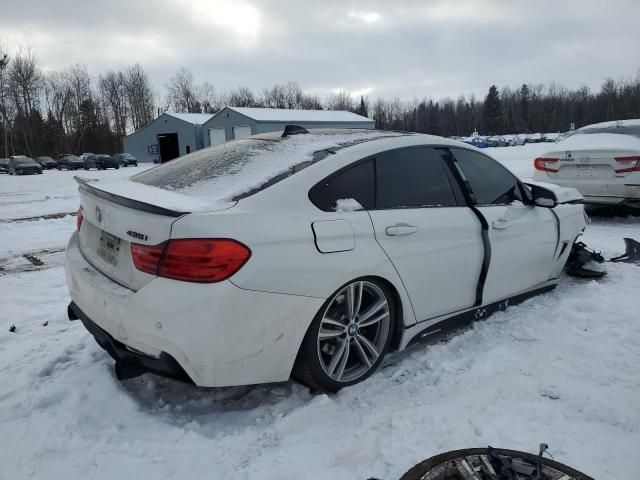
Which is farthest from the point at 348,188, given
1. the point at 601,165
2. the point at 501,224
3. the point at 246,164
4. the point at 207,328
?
the point at 601,165

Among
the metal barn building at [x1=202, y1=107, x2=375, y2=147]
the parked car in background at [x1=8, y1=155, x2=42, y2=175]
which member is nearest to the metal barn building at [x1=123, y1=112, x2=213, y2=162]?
the metal barn building at [x1=202, y1=107, x2=375, y2=147]

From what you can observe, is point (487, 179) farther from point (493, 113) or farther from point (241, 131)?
point (493, 113)

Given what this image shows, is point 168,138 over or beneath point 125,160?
over

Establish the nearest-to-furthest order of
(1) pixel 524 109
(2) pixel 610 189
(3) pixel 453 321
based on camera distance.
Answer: (3) pixel 453 321 < (2) pixel 610 189 < (1) pixel 524 109

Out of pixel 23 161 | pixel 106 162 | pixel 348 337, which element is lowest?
pixel 348 337

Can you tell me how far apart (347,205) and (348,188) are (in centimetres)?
12

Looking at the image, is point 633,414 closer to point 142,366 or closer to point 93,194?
point 142,366

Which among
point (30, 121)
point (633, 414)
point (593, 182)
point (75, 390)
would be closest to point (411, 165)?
point (633, 414)

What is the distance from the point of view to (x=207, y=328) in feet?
6.94

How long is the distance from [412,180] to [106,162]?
43129 mm

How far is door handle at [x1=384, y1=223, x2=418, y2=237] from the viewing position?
8.85ft

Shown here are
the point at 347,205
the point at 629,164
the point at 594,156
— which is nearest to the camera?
the point at 347,205

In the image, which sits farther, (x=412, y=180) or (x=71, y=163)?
(x=71, y=163)

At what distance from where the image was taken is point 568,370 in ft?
9.34
